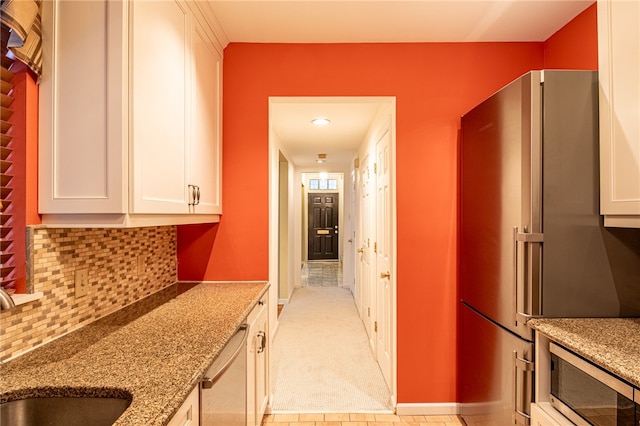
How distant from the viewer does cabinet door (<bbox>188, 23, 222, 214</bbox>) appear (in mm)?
1806

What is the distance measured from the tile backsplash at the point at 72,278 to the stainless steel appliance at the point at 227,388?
25.3 inches

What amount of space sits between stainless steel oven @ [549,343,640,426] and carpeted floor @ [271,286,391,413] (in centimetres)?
128

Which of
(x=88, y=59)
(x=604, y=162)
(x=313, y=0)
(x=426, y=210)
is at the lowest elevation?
(x=426, y=210)

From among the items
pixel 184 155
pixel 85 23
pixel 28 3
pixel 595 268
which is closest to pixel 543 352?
pixel 595 268

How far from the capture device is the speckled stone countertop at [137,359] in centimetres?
92

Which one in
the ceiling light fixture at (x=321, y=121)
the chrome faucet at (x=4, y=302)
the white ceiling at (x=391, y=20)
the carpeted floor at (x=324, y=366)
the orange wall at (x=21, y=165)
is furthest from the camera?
the ceiling light fixture at (x=321, y=121)

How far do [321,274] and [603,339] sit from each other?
6.48 m

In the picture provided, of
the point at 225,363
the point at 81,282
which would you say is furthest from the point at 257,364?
the point at 81,282

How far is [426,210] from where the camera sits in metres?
2.24

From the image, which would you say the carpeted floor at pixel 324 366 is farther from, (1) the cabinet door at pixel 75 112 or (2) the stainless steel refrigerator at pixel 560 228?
(1) the cabinet door at pixel 75 112

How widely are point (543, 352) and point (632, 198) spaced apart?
72 centimetres

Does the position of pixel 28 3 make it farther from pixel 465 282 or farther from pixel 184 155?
pixel 465 282

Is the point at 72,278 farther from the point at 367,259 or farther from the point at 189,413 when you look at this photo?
the point at 367,259

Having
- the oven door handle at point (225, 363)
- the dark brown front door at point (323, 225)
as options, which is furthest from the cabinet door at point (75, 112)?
the dark brown front door at point (323, 225)
